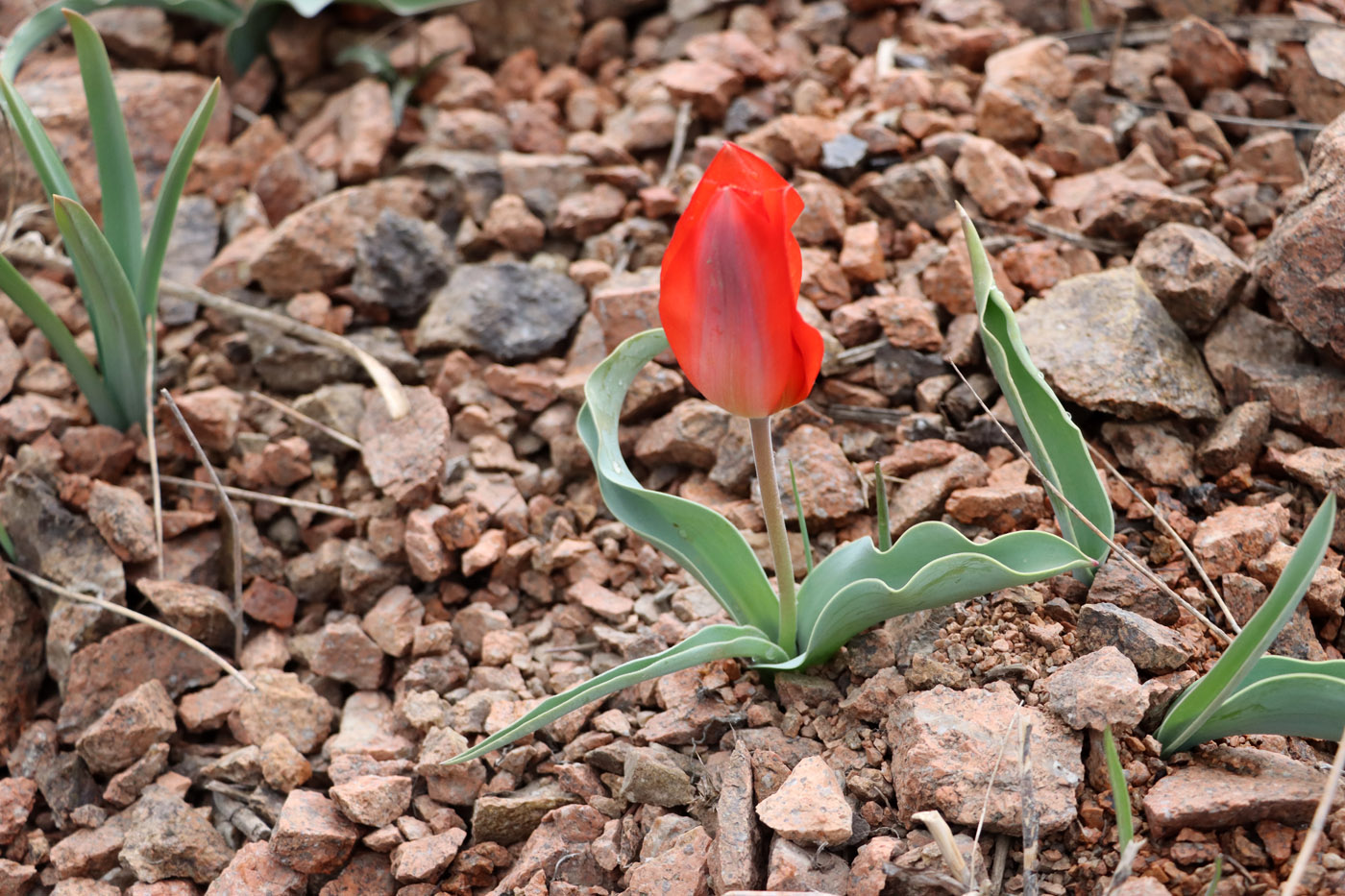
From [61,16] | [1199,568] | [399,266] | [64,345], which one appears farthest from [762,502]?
[61,16]

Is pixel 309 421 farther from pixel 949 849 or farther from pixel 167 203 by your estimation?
pixel 949 849

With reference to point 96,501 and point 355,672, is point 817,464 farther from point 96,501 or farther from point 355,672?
point 96,501

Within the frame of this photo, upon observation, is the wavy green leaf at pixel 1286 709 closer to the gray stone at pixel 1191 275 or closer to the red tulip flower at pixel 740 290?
the red tulip flower at pixel 740 290

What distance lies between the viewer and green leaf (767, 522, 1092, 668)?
1.39m

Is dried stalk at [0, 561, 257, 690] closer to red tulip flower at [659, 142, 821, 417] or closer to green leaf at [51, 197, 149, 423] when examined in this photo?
green leaf at [51, 197, 149, 423]

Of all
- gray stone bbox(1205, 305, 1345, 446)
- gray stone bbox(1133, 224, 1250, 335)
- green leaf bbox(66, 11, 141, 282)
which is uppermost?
green leaf bbox(66, 11, 141, 282)

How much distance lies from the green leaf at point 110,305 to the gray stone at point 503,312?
57 centimetres

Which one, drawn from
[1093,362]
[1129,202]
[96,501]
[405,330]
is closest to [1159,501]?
[1093,362]

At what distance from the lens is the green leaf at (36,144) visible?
1943 millimetres

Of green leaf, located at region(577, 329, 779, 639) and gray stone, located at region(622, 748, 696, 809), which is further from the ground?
green leaf, located at region(577, 329, 779, 639)

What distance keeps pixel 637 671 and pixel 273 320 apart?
53.9 inches

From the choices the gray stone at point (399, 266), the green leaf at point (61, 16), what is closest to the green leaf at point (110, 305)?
the green leaf at point (61, 16)

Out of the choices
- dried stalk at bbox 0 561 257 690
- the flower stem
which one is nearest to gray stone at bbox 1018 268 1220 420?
the flower stem

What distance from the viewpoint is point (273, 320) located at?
7.68ft
